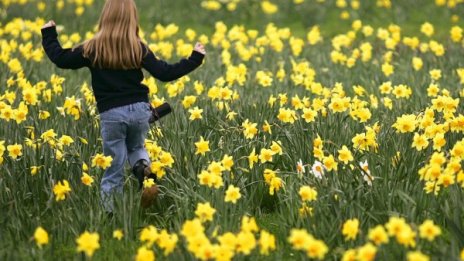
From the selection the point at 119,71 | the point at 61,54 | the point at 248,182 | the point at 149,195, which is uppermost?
the point at 61,54

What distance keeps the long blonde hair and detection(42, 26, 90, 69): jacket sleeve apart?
7 centimetres

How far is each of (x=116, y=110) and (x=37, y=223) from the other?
2.72ft

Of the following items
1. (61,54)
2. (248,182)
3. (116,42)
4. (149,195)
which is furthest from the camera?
(248,182)

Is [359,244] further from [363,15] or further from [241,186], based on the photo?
[363,15]

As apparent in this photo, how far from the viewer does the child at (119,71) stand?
4.44 meters

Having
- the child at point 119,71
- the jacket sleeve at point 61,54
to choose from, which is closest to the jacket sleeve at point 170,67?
the child at point 119,71

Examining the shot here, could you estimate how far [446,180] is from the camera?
3795mm

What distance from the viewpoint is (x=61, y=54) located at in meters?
4.56

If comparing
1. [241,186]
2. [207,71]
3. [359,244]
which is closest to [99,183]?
[241,186]

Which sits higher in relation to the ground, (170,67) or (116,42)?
(116,42)

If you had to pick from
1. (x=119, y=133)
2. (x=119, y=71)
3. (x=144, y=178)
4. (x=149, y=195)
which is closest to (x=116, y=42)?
(x=119, y=71)

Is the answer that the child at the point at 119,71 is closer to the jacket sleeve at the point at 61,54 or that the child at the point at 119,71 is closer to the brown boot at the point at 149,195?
the jacket sleeve at the point at 61,54

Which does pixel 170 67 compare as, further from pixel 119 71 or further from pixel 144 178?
pixel 144 178

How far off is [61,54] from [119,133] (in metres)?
0.58
